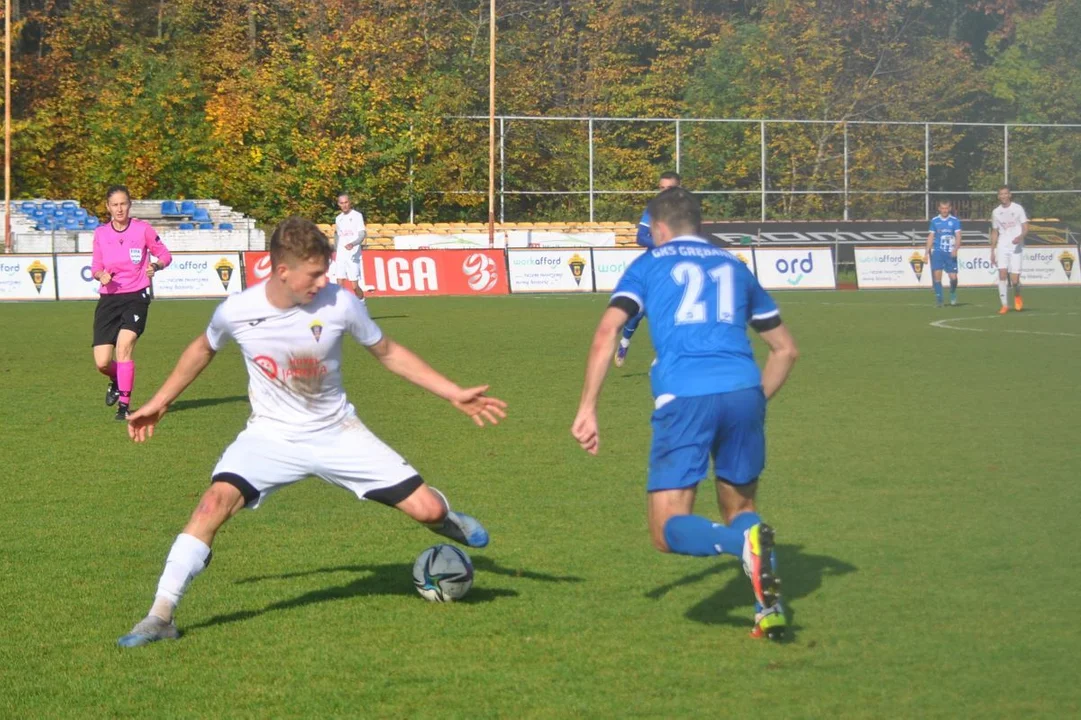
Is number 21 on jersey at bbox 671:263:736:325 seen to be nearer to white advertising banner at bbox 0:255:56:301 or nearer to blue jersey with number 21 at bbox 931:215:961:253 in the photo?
blue jersey with number 21 at bbox 931:215:961:253

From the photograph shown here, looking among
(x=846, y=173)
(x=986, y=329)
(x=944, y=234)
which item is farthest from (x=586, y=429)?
(x=846, y=173)

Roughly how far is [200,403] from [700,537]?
9.70 m

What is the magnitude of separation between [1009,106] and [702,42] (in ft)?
45.9

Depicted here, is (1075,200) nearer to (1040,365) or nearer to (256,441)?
(1040,365)

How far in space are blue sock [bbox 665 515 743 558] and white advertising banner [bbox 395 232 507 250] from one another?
3579 centimetres

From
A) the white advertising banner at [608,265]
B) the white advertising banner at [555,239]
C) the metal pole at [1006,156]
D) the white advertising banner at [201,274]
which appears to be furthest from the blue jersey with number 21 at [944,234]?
the metal pole at [1006,156]

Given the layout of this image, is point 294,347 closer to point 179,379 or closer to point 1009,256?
point 179,379

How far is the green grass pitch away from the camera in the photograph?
525 cm

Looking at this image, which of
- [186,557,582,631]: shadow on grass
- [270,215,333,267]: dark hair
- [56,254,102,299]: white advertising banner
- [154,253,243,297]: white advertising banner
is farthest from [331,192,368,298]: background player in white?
[270,215,333,267]: dark hair

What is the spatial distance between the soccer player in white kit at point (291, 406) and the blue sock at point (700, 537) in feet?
2.97

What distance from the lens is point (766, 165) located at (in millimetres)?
49844

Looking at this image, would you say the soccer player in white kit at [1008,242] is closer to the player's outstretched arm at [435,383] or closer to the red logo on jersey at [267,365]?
the player's outstretched arm at [435,383]

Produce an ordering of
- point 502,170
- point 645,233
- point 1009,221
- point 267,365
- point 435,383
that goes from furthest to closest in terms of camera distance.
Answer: point 502,170, point 1009,221, point 645,233, point 435,383, point 267,365

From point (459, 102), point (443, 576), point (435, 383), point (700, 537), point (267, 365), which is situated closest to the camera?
point (700, 537)
